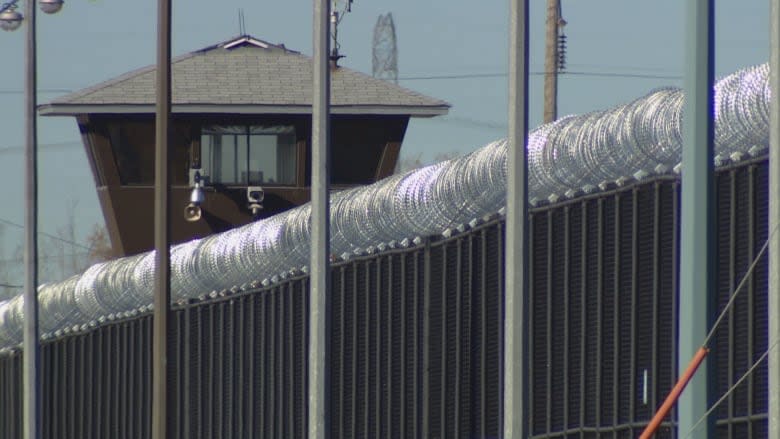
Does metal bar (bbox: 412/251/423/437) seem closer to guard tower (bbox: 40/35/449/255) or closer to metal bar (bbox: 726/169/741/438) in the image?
metal bar (bbox: 726/169/741/438)

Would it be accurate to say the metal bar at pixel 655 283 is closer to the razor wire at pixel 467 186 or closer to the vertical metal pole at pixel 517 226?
the razor wire at pixel 467 186

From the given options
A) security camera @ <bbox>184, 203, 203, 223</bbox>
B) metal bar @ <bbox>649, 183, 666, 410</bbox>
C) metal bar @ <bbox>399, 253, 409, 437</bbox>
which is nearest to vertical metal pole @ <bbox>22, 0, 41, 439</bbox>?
metal bar @ <bbox>399, 253, 409, 437</bbox>

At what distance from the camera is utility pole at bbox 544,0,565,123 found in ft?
118

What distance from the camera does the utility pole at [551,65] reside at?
35.8 meters

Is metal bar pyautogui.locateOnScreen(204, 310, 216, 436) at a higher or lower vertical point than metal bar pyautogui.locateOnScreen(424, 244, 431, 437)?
lower

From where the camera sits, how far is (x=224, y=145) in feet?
144

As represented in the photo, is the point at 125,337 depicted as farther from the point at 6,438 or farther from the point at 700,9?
the point at 700,9

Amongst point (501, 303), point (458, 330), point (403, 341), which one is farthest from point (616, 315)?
point (403, 341)

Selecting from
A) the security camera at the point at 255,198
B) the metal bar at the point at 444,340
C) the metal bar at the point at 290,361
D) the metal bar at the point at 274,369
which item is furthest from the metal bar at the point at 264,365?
the security camera at the point at 255,198

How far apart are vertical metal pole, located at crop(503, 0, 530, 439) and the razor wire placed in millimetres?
947

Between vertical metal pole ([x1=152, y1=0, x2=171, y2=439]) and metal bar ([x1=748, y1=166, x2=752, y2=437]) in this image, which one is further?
vertical metal pole ([x1=152, y1=0, x2=171, y2=439])

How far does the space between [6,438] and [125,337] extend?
8.99m

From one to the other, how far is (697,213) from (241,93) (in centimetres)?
3445

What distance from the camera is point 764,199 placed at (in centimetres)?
1438
